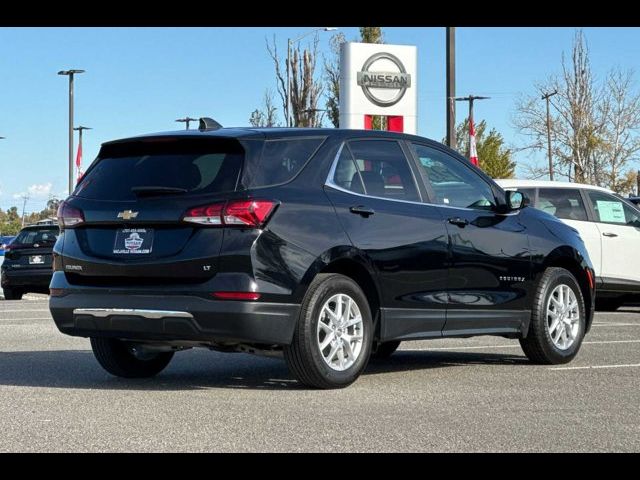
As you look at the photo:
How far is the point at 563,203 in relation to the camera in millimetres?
15977

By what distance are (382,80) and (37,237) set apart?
947 centimetres

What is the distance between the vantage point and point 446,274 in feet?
29.3

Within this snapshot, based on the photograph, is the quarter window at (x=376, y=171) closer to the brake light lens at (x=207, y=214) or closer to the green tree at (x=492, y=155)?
the brake light lens at (x=207, y=214)

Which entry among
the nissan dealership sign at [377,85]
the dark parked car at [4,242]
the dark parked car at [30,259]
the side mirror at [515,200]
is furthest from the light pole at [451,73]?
the side mirror at [515,200]

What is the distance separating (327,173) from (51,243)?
16.8 metres

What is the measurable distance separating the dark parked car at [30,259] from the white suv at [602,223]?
11206 millimetres

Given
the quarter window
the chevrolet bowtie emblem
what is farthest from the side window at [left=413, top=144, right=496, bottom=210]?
the chevrolet bowtie emblem

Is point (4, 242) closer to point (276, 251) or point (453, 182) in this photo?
point (453, 182)

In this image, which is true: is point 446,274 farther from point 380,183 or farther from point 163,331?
point 163,331

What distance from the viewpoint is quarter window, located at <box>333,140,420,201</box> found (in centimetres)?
852

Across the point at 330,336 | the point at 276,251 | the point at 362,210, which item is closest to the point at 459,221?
the point at 362,210

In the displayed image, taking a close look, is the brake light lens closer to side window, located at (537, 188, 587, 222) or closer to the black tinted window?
the black tinted window
